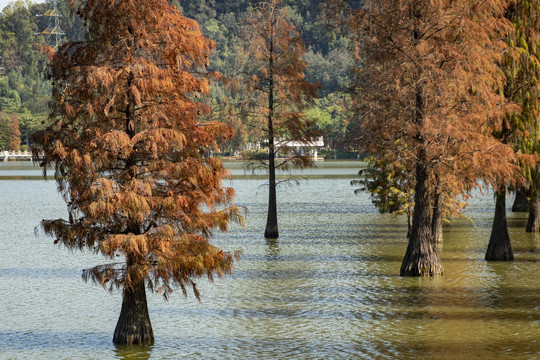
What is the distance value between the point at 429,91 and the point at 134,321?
13.8 meters

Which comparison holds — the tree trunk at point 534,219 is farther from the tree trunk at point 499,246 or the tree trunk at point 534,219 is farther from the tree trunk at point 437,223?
the tree trunk at point 499,246

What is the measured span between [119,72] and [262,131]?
1010 inches

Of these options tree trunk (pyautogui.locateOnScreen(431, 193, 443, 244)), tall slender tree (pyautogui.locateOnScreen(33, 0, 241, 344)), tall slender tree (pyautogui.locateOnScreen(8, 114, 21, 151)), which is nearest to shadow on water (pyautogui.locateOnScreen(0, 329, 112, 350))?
tall slender tree (pyautogui.locateOnScreen(33, 0, 241, 344))

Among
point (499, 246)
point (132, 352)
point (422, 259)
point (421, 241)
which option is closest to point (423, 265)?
point (422, 259)

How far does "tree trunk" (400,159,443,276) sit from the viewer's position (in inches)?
1131

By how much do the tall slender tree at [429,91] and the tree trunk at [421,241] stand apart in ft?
0.12

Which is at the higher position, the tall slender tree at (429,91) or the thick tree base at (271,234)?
the tall slender tree at (429,91)

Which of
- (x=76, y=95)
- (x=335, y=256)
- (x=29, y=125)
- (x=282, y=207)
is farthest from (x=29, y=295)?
(x=29, y=125)

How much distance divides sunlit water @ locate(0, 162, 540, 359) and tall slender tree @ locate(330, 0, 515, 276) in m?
3.36

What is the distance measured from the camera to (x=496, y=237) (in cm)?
3291

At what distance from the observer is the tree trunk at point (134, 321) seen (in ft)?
61.4

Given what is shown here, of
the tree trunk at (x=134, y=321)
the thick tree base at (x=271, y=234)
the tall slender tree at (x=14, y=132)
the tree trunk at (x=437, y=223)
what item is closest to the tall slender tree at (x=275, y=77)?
the thick tree base at (x=271, y=234)

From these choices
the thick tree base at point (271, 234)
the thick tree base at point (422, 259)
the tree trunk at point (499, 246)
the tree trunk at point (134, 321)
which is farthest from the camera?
the thick tree base at point (271, 234)

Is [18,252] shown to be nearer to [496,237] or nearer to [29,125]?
[496,237]
